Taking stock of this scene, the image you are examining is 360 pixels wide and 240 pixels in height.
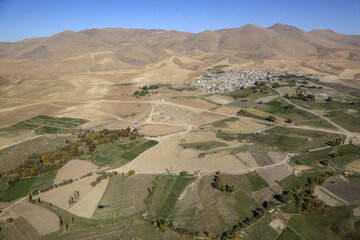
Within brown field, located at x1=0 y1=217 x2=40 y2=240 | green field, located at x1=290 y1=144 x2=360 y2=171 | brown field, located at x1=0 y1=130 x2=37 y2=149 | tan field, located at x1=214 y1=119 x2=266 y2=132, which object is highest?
brown field, located at x1=0 y1=130 x2=37 y2=149

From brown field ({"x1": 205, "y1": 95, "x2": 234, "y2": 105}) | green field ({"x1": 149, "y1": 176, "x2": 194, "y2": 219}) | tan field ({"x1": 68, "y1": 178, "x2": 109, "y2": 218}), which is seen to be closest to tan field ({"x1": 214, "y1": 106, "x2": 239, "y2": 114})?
brown field ({"x1": 205, "y1": 95, "x2": 234, "y2": 105})

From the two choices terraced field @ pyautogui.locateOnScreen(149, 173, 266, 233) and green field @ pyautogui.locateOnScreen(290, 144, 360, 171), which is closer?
terraced field @ pyautogui.locateOnScreen(149, 173, 266, 233)

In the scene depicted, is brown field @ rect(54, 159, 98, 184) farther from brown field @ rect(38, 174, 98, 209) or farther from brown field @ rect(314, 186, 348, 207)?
brown field @ rect(314, 186, 348, 207)

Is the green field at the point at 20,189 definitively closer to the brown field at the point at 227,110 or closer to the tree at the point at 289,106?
the brown field at the point at 227,110

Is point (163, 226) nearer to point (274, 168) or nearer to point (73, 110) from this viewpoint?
point (274, 168)

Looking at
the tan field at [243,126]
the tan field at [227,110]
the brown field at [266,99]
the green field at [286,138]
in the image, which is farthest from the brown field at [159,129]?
the brown field at [266,99]

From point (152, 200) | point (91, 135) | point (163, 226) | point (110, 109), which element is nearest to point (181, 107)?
point (110, 109)
